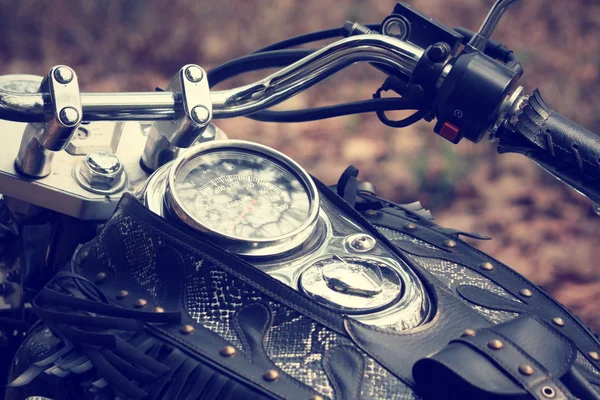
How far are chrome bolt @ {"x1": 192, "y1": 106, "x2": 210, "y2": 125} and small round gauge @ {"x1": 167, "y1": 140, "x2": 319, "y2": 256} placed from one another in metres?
0.07

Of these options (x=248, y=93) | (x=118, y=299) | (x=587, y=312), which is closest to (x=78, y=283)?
(x=118, y=299)

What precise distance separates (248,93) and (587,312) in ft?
4.98

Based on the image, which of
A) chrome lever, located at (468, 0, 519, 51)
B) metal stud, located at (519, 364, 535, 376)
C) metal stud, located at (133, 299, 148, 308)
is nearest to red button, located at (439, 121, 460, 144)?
chrome lever, located at (468, 0, 519, 51)

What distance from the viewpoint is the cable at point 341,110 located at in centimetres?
129

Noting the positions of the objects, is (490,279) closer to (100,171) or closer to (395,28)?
(395,28)

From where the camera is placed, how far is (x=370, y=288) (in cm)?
119

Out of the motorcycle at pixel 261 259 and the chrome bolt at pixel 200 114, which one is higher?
the chrome bolt at pixel 200 114

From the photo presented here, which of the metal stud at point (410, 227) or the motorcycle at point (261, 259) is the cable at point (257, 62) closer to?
the motorcycle at point (261, 259)

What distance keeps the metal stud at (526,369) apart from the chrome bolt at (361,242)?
301 millimetres

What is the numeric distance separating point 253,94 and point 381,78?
2.20 meters

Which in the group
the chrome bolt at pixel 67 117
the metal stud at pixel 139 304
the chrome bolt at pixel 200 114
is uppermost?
the chrome bolt at pixel 200 114

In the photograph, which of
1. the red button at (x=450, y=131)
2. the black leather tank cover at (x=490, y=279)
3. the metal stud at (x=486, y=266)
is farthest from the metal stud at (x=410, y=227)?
the red button at (x=450, y=131)

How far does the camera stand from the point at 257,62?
1412mm

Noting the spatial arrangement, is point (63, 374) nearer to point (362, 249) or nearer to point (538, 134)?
point (362, 249)
